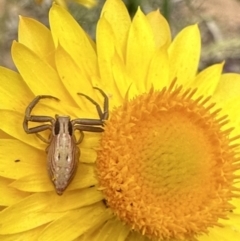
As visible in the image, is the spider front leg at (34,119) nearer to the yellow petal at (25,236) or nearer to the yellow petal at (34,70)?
the yellow petal at (34,70)

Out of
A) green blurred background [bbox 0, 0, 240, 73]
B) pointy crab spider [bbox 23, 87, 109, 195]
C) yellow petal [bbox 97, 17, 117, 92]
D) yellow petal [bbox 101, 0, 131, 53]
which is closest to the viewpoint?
pointy crab spider [bbox 23, 87, 109, 195]

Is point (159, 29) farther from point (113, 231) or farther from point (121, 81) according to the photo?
point (113, 231)

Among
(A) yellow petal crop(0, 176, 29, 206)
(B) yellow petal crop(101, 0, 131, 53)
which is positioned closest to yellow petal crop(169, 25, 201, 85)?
(B) yellow petal crop(101, 0, 131, 53)

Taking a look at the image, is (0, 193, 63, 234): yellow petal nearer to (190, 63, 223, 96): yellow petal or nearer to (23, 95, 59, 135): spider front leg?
(23, 95, 59, 135): spider front leg

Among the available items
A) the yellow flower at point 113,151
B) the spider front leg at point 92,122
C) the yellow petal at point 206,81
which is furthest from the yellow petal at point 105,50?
the yellow petal at point 206,81

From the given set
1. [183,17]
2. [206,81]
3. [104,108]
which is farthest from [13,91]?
[183,17]

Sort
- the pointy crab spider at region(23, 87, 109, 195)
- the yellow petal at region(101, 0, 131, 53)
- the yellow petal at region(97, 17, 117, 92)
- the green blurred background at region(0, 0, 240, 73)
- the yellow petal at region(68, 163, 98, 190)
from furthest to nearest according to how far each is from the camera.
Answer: the green blurred background at region(0, 0, 240, 73) → the yellow petal at region(101, 0, 131, 53) → the yellow petal at region(97, 17, 117, 92) → the yellow petal at region(68, 163, 98, 190) → the pointy crab spider at region(23, 87, 109, 195)

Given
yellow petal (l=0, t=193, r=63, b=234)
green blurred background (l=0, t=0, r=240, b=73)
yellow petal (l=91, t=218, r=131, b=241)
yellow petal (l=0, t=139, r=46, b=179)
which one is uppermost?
green blurred background (l=0, t=0, r=240, b=73)

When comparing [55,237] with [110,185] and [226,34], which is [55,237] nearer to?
[110,185]
